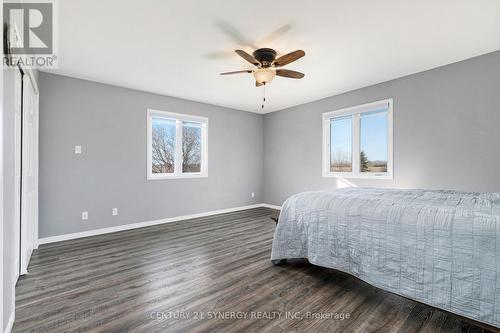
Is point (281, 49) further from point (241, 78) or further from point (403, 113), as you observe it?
point (403, 113)

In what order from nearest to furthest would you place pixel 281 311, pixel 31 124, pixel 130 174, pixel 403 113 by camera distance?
pixel 281 311 → pixel 31 124 → pixel 403 113 → pixel 130 174

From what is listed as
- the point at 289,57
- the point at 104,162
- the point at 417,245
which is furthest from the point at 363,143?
the point at 104,162

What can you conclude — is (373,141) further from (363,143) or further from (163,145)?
(163,145)

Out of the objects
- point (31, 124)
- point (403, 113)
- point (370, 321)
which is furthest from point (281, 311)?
point (31, 124)

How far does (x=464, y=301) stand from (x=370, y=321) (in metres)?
0.59

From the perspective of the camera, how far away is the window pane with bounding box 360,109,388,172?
3816mm

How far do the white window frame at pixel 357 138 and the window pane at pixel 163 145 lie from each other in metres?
3.08

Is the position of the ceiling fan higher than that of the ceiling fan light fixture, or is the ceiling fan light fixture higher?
the ceiling fan

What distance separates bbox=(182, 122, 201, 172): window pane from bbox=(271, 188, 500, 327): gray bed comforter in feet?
10.3

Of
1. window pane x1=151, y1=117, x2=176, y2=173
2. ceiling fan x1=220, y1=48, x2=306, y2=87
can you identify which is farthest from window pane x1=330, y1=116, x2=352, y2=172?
window pane x1=151, y1=117, x2=176, y2=173

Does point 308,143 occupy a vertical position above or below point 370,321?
above

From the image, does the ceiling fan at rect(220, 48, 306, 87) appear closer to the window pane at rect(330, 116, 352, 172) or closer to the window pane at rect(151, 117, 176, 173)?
the window pane at rect(330, 116, 352, 172)

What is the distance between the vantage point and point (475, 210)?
1535 mm

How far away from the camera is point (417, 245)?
164 centimetres
